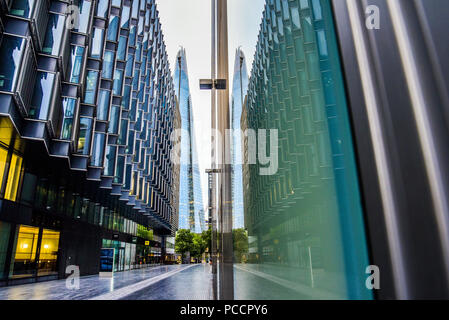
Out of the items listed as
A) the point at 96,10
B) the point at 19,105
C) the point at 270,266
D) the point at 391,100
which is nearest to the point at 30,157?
the point at 19,105

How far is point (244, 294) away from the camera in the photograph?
1613 mm

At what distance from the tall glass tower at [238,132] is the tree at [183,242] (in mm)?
72387

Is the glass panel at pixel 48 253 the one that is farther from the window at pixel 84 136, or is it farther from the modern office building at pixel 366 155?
the modern office building at pixel 366 155

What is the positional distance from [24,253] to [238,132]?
56.1ft

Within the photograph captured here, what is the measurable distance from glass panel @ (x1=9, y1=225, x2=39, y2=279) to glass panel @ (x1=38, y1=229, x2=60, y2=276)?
692mm

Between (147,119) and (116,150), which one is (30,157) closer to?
(116,150)

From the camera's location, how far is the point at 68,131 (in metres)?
14.1

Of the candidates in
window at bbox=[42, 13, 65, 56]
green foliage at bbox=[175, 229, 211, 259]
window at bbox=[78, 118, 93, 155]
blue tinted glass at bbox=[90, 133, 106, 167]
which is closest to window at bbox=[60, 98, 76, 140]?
window at bbox=[78, 118, 93, 155]

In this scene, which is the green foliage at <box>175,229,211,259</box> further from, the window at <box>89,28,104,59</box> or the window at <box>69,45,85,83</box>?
the window at <box>69,45,85,83</box>

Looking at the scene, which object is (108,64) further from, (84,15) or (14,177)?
(14,177)

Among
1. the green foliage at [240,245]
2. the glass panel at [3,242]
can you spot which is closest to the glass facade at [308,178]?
the green foliage at [240,245]

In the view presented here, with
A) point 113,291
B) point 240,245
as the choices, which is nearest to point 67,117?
point 113,291

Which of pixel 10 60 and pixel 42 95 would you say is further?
pixel 42 95

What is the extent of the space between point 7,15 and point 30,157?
22.8ft
